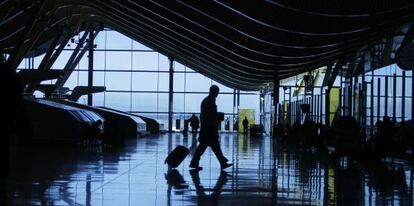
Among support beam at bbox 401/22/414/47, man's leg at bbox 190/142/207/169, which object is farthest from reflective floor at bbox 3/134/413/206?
support beam at bbox 401/22/414/47

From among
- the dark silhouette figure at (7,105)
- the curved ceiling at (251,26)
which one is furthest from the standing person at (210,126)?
the curved ceiling at (251,26)

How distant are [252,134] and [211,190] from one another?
135ft

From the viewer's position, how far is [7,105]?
7680 mm

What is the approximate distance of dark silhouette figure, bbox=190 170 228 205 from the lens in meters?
7.51

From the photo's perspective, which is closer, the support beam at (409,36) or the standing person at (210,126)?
the standing person at (210,126)

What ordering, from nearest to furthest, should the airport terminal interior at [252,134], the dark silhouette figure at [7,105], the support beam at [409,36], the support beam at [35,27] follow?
the dark silhouette figure at [7,105], the airport terminal interior at [252,134], the support beam at [409,36], the support beam at [35,27]

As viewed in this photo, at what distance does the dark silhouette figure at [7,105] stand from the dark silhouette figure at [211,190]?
7.02 feet

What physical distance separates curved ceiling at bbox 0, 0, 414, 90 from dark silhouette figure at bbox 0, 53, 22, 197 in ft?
37.6

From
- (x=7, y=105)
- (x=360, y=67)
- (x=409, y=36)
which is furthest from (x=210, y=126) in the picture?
(x=360, y=67)

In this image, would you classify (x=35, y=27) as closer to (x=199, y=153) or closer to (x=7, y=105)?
(x=199, y=153)

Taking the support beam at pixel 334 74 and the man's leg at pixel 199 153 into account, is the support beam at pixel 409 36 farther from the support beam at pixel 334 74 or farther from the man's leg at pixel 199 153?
the man's leg at pixel 199 153

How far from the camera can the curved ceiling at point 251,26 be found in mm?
19891

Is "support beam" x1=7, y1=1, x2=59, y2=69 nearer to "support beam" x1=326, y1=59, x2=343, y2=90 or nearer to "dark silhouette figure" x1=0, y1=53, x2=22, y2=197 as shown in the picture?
"support beam" x1=326, y1=59, x2=343, y2=90

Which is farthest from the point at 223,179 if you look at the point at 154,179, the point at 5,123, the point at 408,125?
the point at 408,125
